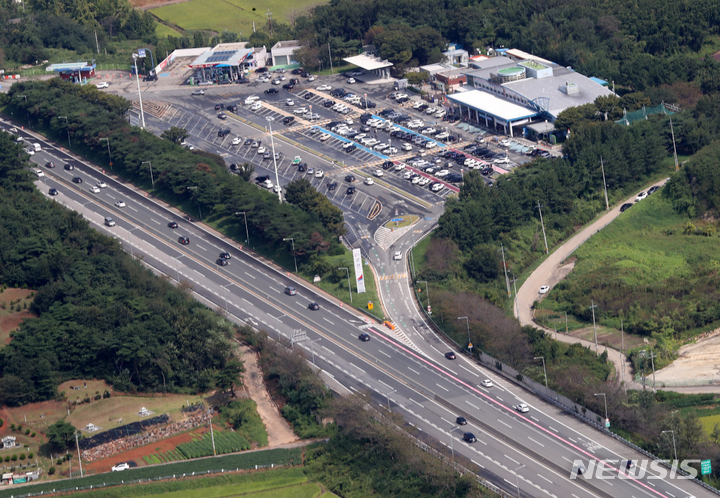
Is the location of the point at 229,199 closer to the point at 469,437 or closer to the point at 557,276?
the point at 557,276

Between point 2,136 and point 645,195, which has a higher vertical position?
point 2,136

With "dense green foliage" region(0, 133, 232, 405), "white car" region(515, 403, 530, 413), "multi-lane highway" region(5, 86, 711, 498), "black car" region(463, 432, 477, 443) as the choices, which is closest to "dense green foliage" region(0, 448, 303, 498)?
"dense green foliage" region(0, 133, 232, 405)

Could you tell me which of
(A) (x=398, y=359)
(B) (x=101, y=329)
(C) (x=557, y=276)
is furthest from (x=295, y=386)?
(C) (x=557, y=276)

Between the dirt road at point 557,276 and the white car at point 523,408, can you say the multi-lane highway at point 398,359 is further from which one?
the dirt road at point 557,276

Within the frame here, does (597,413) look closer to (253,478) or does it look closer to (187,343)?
(253,478)

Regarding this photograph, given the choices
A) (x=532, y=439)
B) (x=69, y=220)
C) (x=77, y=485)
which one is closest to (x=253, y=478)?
(x=77, y=485)

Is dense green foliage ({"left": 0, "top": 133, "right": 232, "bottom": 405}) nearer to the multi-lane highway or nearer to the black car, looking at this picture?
the multi-lane highway
